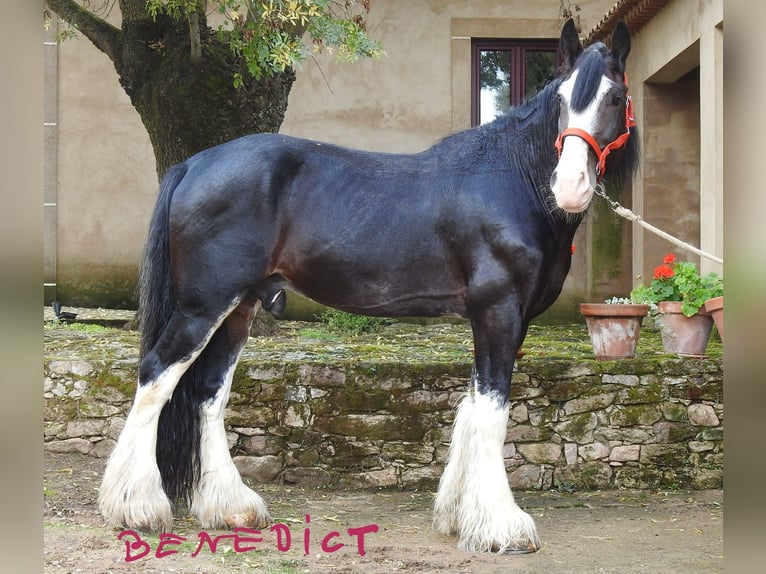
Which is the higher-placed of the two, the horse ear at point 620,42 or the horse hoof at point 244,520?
the horse ear at point 620,42

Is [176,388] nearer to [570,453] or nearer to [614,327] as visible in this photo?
[570,453]

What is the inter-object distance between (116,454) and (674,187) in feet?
19.9

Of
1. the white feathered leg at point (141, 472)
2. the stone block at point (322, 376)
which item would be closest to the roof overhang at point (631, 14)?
the stone block at point (322, 376)

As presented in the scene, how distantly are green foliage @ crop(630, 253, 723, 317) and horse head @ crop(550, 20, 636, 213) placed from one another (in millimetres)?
1670

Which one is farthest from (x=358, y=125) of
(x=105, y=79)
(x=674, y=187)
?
(x=674, y=187)

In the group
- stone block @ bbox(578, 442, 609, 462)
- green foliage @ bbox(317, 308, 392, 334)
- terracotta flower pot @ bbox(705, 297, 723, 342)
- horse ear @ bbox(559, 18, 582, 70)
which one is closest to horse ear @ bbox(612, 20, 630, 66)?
horse ear @ bbox(559, 18, 582, 70)

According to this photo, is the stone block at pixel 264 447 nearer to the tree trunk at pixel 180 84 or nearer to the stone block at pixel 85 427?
the stone block at pixel 85 427

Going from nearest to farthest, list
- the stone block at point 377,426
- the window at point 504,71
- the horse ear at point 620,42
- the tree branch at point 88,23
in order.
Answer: the horse ear at point 620,42
the stone block at point 377,426
the tree branch at point 88,23
the window at point 504,71

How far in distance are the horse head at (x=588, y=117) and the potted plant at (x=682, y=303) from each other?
1.68m

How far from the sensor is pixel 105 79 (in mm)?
8766

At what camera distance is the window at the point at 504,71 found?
29.9 ft

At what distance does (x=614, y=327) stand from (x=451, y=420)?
3.89 ft
